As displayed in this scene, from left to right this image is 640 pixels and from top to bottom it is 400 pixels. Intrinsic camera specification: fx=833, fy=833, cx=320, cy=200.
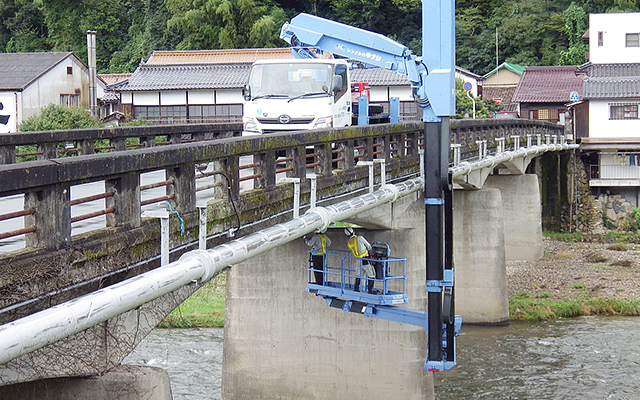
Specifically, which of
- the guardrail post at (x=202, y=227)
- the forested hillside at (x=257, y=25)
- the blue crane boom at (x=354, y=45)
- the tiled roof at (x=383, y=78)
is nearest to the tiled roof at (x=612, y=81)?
the tiled roof at (x=383, y=78)

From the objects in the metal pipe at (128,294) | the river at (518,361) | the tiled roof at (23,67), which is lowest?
the river at (518,361)

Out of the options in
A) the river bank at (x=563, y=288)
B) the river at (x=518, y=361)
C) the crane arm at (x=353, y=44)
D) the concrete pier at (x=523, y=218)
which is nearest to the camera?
the crane arm at (x=353, y=44)

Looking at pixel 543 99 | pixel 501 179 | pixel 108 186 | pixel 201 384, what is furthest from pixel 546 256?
pixel 108 186

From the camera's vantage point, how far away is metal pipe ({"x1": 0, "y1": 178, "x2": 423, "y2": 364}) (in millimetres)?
5238

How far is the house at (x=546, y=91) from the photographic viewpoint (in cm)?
5256

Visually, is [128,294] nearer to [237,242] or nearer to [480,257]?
[237,242]

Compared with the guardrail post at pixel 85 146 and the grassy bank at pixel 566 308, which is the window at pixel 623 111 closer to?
the grassy bank at pixel 566 308

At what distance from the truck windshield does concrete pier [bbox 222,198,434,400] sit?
345 centimetres

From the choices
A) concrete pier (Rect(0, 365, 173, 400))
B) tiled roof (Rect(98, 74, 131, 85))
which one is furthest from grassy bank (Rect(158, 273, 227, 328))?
tiled roof (Rect(98, 74, 131, 85))

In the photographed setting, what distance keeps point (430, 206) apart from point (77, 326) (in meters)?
7.65

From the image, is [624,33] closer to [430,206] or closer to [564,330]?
[564,330]

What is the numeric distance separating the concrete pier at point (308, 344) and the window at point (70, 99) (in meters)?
35.6

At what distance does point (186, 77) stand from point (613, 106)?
22.8m

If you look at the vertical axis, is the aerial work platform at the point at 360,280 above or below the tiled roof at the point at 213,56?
below
